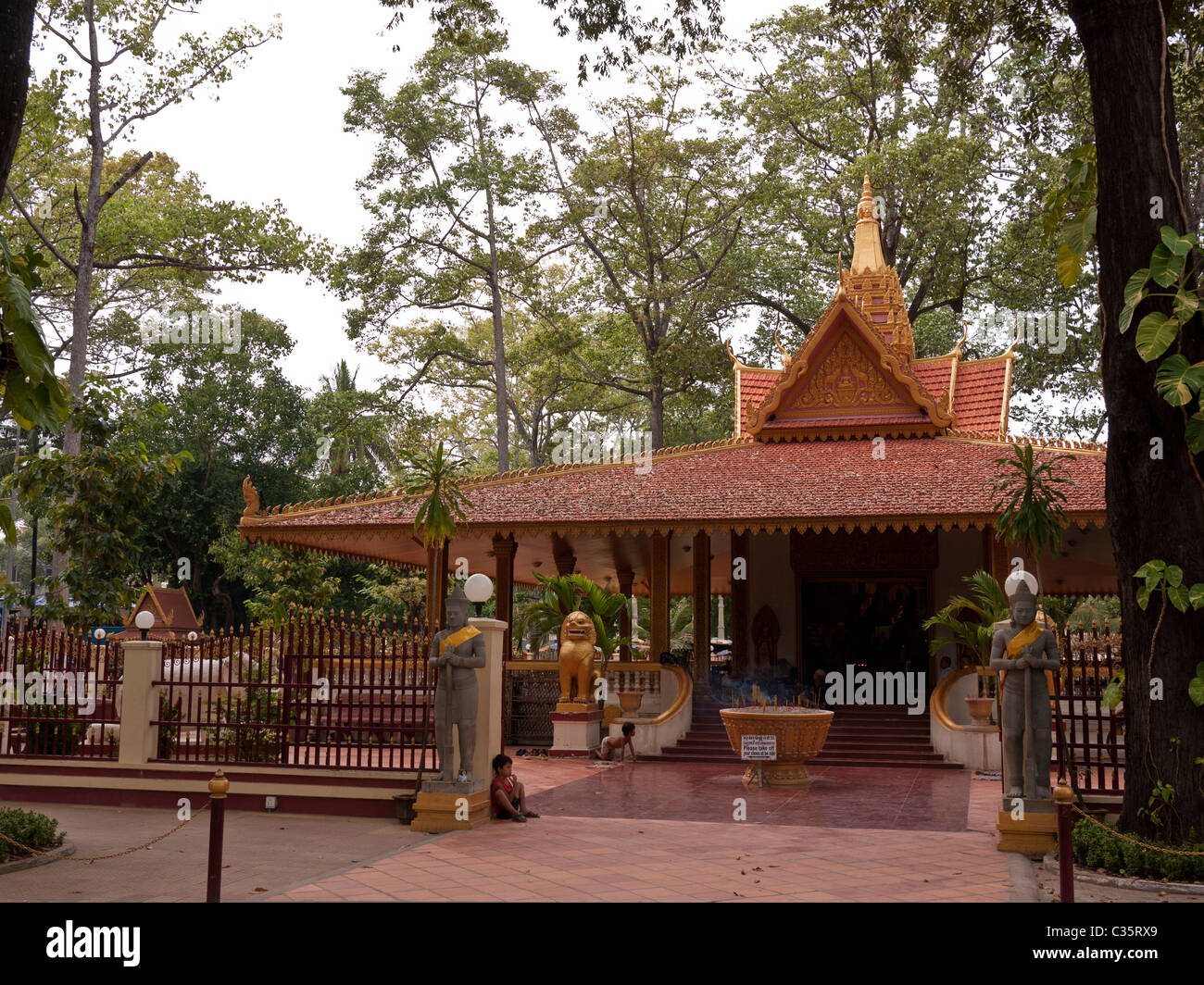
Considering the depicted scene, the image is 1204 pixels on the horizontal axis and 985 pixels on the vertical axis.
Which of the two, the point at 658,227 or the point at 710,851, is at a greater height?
the point at 658,227

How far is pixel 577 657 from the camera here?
15.5 metres

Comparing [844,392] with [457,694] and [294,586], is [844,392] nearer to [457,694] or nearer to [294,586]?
[457,694]

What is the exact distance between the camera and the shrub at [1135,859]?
7.11 m

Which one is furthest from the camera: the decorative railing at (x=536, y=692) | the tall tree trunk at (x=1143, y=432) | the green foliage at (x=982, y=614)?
the decorative railing at (x=536, y=692)

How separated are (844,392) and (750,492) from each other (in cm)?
399

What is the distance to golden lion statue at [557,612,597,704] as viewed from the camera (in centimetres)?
1555

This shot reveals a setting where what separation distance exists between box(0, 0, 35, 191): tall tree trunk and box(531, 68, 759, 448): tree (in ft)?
70.3

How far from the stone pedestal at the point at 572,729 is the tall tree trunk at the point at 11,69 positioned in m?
10.6

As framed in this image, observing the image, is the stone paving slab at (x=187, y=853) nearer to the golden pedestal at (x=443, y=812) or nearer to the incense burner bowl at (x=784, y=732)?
the golden pedestal at (x=443, y=812)

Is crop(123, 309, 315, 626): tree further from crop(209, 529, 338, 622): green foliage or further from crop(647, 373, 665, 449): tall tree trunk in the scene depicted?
crop(647, 373, 665, 449): tall tree trunk

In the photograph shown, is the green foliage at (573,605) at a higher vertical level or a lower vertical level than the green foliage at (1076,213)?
lower

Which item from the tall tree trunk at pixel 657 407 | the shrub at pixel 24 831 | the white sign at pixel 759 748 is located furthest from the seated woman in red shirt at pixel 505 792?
the tall tree trunk at pixel 657 407

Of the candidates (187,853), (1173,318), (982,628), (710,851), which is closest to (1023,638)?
(1173,318)
